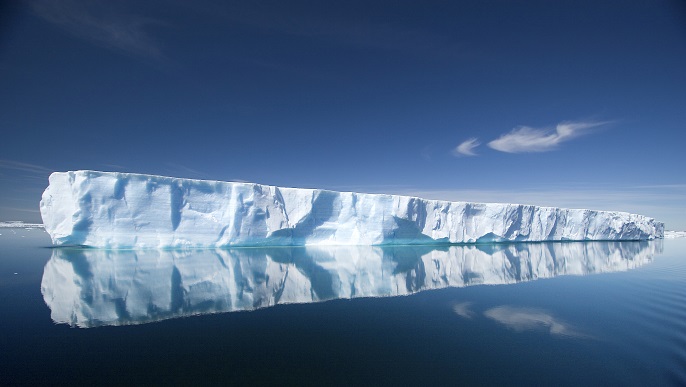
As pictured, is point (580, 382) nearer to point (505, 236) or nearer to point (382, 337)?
point (382, 337)

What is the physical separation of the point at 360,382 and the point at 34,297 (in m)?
5.63

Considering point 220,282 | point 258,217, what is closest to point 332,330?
point 220,282

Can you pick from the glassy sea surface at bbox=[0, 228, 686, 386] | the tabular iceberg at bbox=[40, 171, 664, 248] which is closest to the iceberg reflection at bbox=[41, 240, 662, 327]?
the glassy sea surface at bbox=[0, 228, 686, 386]

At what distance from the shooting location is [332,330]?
3.81 m

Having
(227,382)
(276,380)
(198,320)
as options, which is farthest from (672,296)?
(198,320)

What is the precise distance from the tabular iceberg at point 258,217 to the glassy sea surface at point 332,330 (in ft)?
17.3

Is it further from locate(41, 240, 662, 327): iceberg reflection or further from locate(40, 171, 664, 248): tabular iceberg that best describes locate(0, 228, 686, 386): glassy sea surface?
locate(40, 171, 664, 248): tabular iceberg

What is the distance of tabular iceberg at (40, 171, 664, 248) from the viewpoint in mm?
11766

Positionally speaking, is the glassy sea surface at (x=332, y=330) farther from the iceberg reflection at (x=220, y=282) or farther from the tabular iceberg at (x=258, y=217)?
the tabular iceberg at (x=258, y=217)

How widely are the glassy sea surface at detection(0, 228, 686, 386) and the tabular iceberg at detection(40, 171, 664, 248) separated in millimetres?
5260

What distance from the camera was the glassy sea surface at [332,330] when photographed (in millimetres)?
2711

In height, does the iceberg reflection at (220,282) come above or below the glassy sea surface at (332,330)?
below

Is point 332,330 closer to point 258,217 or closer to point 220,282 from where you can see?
point 220,282

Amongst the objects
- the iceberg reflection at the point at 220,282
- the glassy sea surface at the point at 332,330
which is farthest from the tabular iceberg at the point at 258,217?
the glassy sea surface at the point at 332,330
